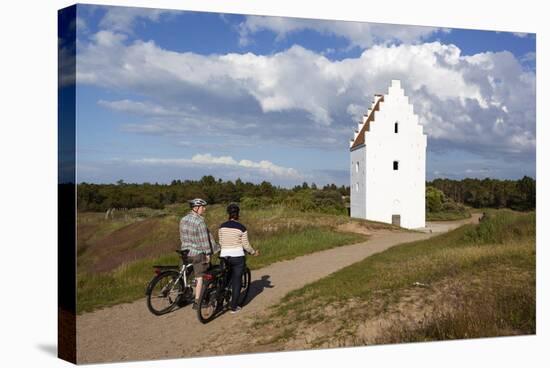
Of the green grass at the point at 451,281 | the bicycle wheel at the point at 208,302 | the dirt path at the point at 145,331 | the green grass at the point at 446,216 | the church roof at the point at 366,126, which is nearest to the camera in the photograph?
the dirt path at the point at 145,331

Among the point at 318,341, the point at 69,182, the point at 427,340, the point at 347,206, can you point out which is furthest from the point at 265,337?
the point at 347,206

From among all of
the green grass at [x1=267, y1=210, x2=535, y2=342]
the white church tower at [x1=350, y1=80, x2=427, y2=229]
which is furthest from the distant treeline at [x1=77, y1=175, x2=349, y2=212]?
the white church tower at [x1=350, y1=80, x2=427, y2=229]

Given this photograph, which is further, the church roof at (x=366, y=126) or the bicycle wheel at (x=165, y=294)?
the church roof at (x=366, y=126)

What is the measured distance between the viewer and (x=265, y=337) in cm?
870

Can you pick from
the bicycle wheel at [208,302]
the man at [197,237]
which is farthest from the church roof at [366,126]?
the bicycle wheel at [208,302]

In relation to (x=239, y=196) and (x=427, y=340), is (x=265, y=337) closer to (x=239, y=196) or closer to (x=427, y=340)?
(x=427, y=340)

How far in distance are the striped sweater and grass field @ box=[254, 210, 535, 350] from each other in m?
1.13

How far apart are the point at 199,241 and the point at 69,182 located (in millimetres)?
2012

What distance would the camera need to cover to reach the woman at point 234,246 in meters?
8.89

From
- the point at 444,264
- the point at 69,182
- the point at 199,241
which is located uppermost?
the point at 69,182

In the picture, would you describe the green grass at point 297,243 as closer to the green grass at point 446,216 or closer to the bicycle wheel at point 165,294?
the green grass at point 446,216

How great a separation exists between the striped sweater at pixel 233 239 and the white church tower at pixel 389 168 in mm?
5401

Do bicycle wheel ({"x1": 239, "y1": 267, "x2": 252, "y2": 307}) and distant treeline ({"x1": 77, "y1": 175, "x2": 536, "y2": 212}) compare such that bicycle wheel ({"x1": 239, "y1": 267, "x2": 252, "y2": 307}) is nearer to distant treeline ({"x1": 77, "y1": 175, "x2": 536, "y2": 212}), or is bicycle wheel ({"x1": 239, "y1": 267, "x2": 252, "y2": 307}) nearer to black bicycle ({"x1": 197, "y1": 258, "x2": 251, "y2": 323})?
black bicycle ({"x1": 197, "y1": 258, "x2": 251, "y2": 323})

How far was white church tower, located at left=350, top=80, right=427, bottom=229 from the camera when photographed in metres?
14.0
